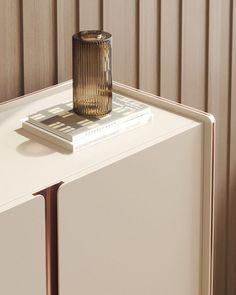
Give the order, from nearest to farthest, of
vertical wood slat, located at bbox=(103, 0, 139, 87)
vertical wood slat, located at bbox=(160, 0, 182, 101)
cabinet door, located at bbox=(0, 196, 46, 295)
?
1. cabinet door, located at bbox=(0, 196, 46, 295)
2. vertical wood slat, located at bbox=(103, 0, 139, 87)
3. vertical wood slat, located at bbox=(160, 0, 182, 101)

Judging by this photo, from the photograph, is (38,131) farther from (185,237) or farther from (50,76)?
(185,237)

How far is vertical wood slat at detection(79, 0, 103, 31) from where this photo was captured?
5.81 ft

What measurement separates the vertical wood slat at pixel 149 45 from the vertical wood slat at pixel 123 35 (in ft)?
0.05

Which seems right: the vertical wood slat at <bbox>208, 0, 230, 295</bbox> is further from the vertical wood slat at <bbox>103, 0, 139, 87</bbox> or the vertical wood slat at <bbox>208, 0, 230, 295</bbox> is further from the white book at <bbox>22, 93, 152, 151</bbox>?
the white book at <bbox>22, 93, 152, 151</bbox>

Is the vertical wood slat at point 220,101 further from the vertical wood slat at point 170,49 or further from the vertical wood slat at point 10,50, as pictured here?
the vertical wood slat at point 10,50

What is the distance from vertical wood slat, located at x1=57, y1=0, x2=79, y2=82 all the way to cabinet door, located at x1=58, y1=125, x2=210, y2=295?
367mm

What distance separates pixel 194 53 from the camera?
2.10 m

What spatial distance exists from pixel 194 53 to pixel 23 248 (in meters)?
0.98

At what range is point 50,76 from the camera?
1760mm

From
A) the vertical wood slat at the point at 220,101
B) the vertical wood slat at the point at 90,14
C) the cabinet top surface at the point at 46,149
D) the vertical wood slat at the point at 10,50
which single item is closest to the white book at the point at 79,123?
the cabinet top surface at the point at 46,149

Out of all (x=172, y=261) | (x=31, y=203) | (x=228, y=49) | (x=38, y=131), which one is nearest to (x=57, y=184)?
(x=31, y=203)

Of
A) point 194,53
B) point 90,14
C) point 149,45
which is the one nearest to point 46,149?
point 90,14

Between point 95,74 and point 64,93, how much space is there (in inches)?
7.7

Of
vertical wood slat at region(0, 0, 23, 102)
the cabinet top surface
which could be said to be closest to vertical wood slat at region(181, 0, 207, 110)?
the cabinet top surface
